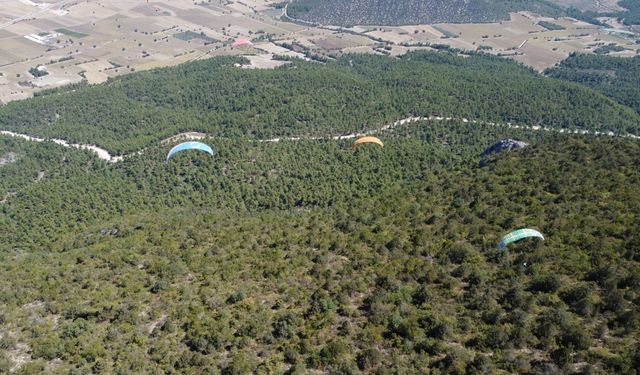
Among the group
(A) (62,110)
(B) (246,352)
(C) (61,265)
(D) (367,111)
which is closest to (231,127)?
(D) (367,111)

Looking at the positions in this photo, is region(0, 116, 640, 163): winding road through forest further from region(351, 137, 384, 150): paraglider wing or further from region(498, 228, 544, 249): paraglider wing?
region(498, 228, 544, 249): paraglider wing

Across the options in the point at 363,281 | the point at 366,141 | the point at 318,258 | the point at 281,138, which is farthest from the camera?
the point at 281,138

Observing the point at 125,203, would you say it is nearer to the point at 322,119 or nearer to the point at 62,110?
the point at 322,119

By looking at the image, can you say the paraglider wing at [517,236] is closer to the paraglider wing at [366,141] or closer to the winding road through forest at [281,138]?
the paraglider wing at [366,141]

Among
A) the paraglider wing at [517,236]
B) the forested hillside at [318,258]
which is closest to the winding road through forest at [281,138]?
the forested hillside at [318,258]

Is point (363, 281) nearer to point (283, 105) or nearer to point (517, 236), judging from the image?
point (517, 236)

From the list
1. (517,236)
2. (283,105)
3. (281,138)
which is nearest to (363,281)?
(517,236)
